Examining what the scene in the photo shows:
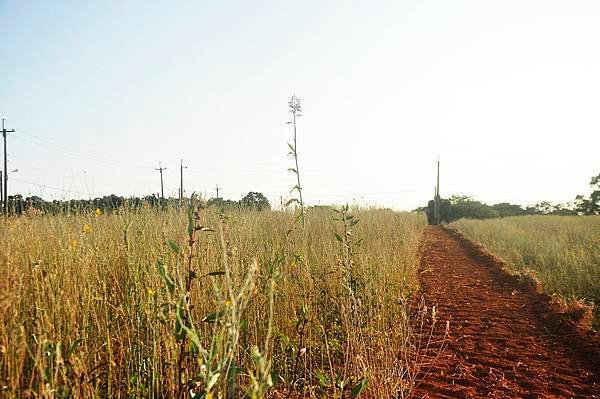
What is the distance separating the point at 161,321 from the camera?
77.9 inches

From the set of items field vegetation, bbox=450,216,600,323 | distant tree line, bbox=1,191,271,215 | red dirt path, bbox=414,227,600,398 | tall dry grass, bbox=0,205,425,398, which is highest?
distant tree line, bbox=1,191,271,215

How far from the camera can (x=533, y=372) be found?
11.1 ft

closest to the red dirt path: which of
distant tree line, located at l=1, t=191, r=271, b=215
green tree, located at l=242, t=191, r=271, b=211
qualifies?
distant tree line, located at l=1, t=191, r=271, b=215

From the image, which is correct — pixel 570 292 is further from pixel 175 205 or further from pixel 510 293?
pixel 175 205

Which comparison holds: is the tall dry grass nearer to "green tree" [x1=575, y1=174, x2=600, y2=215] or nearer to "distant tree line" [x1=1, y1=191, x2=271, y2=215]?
"distant tree line" [x1=1, y1=191, x2=271, y2=215]

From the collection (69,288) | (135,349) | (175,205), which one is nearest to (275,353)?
(135,349)

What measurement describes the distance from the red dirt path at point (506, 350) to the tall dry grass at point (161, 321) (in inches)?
14.7

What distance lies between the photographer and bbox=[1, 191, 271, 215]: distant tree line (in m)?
4.21

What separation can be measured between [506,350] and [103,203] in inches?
205

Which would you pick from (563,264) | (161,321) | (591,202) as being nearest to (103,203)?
(161,321)

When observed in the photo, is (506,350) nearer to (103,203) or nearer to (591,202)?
(103,203)

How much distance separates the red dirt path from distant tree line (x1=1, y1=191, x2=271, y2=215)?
2116 millimetres

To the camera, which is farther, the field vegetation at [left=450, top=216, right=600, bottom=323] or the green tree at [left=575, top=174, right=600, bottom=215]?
the green tree at [left=575, top=174, right=600, bottom=215]

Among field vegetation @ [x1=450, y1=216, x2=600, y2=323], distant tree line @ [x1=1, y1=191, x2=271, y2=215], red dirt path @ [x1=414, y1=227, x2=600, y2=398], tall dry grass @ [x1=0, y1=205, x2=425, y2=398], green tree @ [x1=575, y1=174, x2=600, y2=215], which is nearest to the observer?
tall dry grass @ [x1=0, y1=205, x2=425, y2=398]
